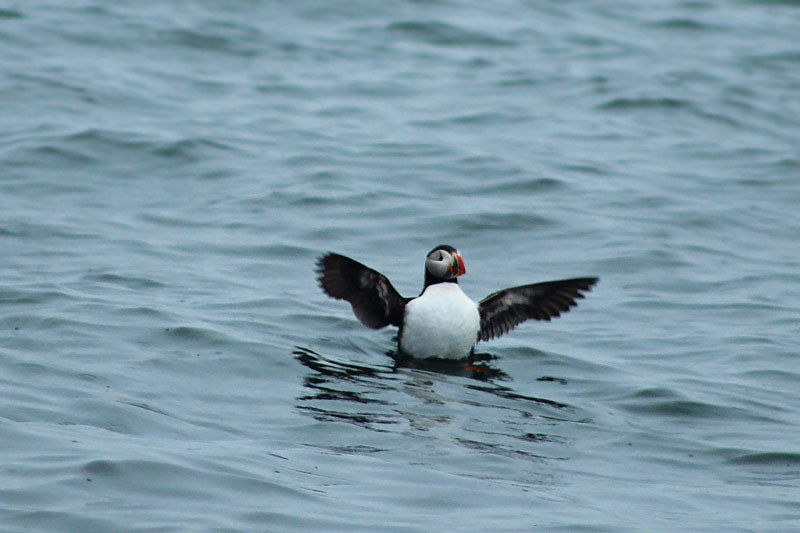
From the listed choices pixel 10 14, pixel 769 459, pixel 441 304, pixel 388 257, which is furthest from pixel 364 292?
pixel 10 14

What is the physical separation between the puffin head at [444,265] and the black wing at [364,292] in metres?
0.28

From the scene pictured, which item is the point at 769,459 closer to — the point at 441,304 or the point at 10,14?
the point at 441,304

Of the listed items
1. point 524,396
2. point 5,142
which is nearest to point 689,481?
point 524,396

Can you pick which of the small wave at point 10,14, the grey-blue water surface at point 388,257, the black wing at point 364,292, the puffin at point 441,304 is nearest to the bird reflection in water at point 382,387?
the grey-blue water surface at point 388,257

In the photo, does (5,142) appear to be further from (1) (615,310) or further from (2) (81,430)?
(2) (81,430)

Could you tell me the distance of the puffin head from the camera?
26.7 feet

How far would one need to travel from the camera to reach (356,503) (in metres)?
5.48

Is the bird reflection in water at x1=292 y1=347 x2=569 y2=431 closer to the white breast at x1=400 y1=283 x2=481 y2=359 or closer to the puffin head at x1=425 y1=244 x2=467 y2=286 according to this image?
the white breast at x1=400 y1=283 x2=481 y2=359

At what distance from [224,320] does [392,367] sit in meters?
1.25

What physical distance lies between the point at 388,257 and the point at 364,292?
2.14 m

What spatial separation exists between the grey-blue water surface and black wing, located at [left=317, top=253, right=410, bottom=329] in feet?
0.75

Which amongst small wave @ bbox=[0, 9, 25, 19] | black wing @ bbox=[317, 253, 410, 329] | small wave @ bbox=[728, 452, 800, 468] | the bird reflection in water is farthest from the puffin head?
small wave @ bbox=[0, 9, 25, 19]

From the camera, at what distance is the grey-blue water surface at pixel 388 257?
579 centimetres

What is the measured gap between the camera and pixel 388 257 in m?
10.5
